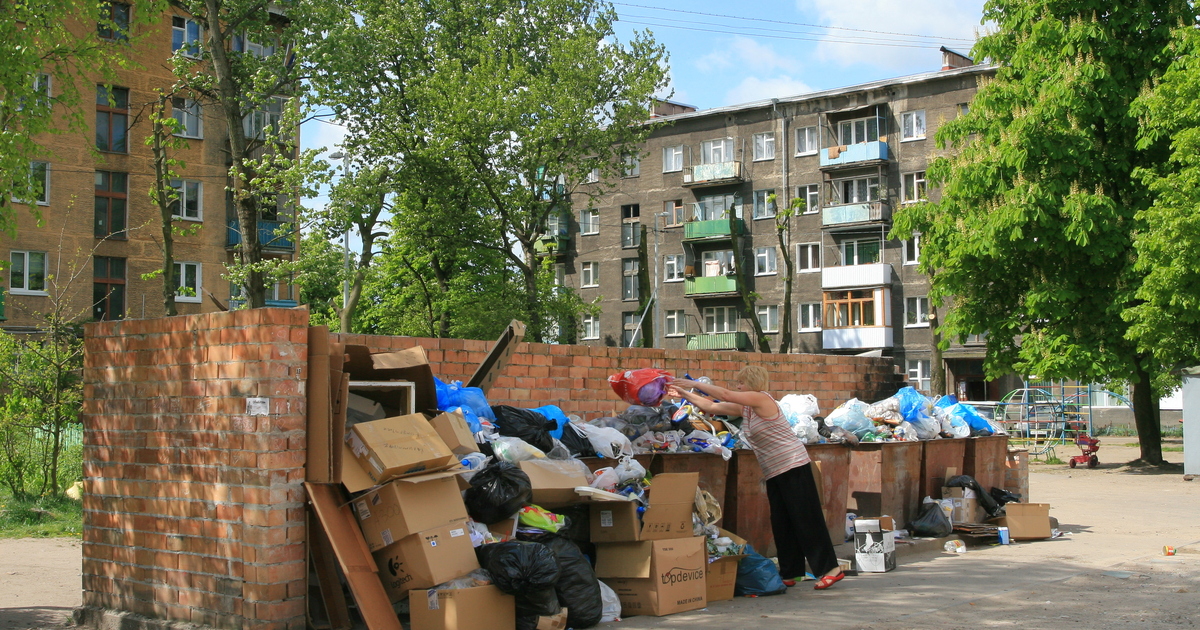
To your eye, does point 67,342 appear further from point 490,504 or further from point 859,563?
point 859,563

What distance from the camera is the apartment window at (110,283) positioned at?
32.0 meters

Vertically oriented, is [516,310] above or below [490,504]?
above

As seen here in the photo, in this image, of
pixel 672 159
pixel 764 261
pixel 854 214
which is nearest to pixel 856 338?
pixel 854 214

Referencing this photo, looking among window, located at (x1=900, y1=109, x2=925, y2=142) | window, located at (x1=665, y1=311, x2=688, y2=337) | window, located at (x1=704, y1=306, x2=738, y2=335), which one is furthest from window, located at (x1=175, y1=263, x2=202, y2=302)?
window, located at (x1=900, y1=109, x2=925, y2=142)

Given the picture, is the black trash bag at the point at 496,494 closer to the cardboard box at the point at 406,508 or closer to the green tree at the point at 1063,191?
the cardboard box at the point at 406,508

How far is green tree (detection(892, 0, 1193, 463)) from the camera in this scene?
20.8 meters

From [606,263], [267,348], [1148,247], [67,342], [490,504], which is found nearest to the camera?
[267,348]

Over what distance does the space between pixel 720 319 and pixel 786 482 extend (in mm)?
42671

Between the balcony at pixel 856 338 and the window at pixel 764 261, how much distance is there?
13.3 ft

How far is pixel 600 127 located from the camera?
32625mm

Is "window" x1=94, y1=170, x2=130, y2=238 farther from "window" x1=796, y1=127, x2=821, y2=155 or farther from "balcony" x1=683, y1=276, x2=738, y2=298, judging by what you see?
"window" x1=796, y1=127, x2=821, y2=155

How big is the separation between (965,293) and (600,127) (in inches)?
549

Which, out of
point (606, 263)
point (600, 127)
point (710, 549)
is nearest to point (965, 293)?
point (600, 127)

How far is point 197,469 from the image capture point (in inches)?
237
